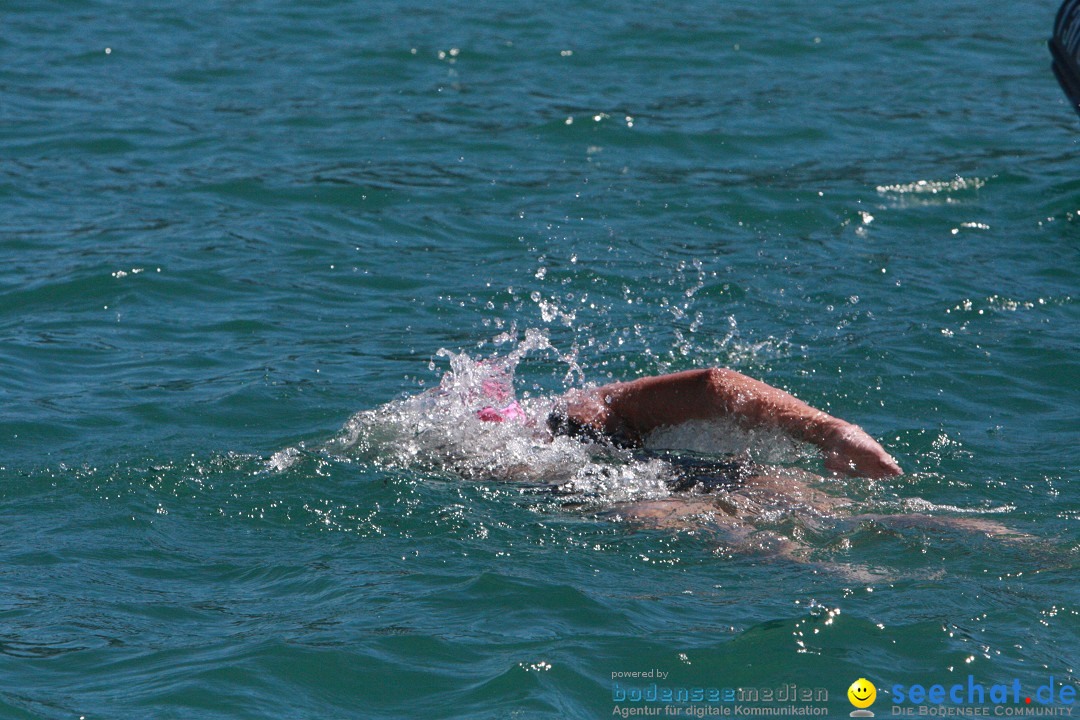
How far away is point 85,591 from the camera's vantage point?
5.34 metres

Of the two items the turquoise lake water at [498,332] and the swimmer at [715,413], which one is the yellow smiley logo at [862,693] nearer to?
the turquoise lake water at [498,332]

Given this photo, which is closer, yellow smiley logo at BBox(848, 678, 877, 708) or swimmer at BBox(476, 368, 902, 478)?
yellow smiley logo at BBox(848, 678, 877, 708)

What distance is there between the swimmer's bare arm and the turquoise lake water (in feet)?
0.55

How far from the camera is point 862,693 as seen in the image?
14.5 ft

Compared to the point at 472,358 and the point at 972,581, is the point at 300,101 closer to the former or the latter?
the point at 472,358

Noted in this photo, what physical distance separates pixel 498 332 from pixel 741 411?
311 centimetres

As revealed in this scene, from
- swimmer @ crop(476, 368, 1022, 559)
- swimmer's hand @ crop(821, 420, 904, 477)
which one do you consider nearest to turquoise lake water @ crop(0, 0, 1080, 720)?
swimmer @ crop(476, 368, 1022, 559)

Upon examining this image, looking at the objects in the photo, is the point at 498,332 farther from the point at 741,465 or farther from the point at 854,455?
the point at 854,455

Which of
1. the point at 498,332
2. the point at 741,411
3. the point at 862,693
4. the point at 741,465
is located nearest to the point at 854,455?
the point at 741,411

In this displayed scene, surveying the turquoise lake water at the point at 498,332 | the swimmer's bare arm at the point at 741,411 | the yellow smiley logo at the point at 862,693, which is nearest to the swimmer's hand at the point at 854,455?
the swimmer's bare arm at the point at 741,411

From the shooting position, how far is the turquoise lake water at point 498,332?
481cm

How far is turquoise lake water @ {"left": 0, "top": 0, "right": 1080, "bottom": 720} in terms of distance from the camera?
4.81 metres

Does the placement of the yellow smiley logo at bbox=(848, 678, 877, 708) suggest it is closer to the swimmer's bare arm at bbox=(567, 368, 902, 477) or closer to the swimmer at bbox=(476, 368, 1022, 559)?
the swimmer at bbox=(476, 368, 1022, 559)

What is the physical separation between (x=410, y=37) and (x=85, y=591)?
1134 centimetres
